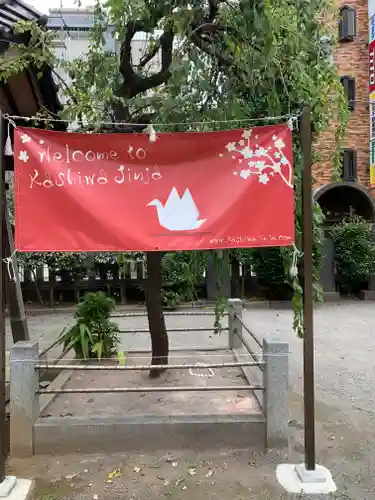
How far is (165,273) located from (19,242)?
311 inches

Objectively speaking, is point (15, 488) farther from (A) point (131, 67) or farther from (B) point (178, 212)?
(A) point (131, 67)

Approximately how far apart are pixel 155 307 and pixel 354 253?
922 centimetres

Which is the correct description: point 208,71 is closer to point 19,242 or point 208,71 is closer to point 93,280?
point 19,242

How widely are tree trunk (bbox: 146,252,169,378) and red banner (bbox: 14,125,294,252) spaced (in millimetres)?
1581

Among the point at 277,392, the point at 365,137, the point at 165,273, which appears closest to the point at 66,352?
the point at 277,392

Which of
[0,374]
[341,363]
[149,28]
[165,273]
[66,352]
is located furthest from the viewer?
[165,273]

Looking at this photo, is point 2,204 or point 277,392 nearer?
point 2,204

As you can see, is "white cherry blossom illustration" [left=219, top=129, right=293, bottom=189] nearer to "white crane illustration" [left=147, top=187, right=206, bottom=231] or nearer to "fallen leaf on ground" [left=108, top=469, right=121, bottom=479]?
"white crane illustration" [left=147, top=187, right=206, bottom=231]

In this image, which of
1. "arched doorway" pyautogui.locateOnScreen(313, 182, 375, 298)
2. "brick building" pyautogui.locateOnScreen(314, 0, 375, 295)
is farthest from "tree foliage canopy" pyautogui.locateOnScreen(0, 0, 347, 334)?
"brick building" pyautogui.locateOnScreen(314, 0, 375, 295)

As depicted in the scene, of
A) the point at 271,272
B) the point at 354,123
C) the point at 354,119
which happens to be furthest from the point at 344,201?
the point at 271,272

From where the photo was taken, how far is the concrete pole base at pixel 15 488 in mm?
3021

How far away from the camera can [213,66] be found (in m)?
4.34

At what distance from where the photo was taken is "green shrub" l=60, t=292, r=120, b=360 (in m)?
5.61

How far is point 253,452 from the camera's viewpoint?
363 cm
